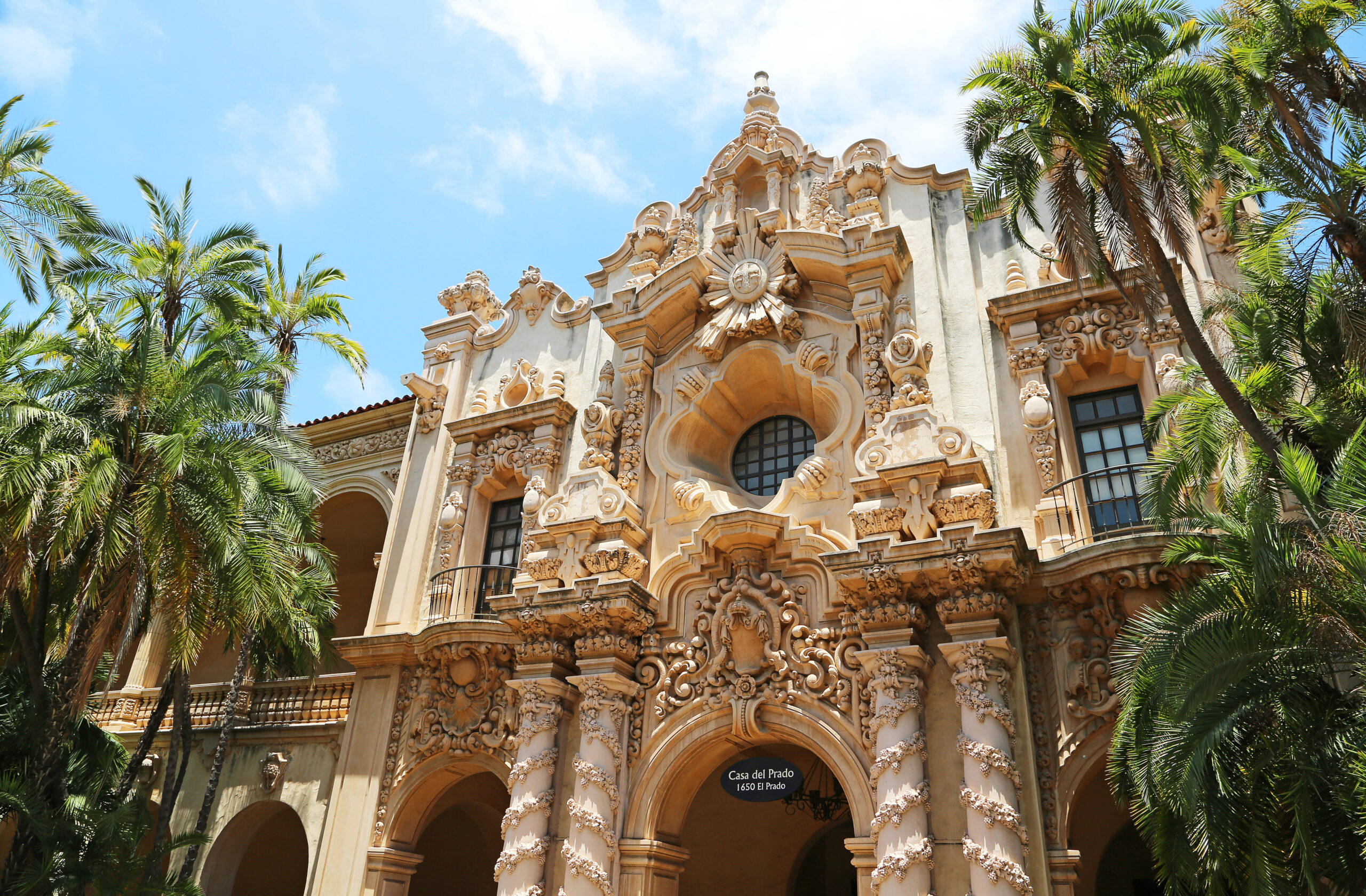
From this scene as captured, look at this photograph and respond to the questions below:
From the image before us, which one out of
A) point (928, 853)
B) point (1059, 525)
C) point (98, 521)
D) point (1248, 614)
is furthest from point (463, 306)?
point (1248, 614)

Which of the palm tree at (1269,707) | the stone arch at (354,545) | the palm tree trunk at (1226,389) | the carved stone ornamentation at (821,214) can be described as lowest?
the palm tree at (1269,707)

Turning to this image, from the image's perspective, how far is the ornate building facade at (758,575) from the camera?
1238cm

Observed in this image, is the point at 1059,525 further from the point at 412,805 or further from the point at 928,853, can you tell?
the point at 412,805

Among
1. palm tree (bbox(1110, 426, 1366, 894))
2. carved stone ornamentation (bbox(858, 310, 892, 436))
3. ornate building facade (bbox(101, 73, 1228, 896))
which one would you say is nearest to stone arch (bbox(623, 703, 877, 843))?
ornate building facade (bbox(101, 73, 1228, 896))

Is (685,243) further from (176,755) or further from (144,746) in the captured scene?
(144,746)

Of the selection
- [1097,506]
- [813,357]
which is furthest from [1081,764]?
[813,357]

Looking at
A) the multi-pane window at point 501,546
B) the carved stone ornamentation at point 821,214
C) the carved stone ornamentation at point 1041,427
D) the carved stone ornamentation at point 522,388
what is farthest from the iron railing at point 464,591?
the carved stone ornamentation at point 1041,427

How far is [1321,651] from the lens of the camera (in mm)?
8625

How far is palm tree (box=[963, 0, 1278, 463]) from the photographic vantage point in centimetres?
1098

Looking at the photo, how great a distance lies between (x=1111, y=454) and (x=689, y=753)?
289 inches

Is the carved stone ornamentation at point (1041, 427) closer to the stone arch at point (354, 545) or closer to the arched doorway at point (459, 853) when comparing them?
the arched doorway at point (459, 853)

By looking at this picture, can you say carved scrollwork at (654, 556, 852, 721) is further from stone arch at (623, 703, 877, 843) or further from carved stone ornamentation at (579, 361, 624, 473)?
carved stone ornamentation at (579, 361, 624, 473)

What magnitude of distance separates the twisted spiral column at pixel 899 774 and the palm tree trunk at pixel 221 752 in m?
10.2

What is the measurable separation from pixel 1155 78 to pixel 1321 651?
6410 mm
